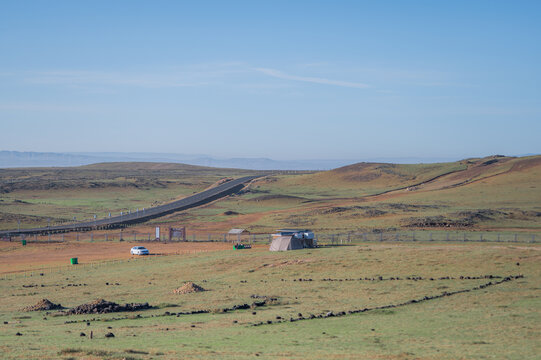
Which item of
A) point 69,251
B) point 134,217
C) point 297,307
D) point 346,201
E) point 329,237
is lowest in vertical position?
point 69,251

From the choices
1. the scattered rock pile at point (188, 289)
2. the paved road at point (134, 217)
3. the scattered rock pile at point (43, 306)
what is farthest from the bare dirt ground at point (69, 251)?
the scattered rock pile at point (188, 289)

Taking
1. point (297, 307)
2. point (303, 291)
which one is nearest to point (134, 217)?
point (303, 291)

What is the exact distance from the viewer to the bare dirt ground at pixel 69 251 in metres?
67.6

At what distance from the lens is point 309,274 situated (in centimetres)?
5078

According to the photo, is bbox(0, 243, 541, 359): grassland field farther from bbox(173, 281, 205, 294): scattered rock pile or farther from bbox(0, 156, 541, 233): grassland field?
bbox(0, 156, 541, 233): grassland field

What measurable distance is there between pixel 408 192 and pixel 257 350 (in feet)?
391

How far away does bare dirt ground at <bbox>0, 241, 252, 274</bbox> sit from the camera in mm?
67562

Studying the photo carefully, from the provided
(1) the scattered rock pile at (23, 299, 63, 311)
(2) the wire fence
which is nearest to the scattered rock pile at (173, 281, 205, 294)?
(1) the scattered rock pile at (23, 299, 63, 311)

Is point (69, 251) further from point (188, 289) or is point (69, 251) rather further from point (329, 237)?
point (188, 289)

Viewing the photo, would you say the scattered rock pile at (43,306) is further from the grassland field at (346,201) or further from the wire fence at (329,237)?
the grassland field at (346,201)

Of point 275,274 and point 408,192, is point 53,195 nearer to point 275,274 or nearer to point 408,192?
point 408,192

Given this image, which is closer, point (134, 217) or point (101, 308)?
point (101, 308)

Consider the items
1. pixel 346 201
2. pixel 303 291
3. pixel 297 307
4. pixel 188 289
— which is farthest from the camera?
pixel 346 201

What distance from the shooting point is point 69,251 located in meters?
77.4
